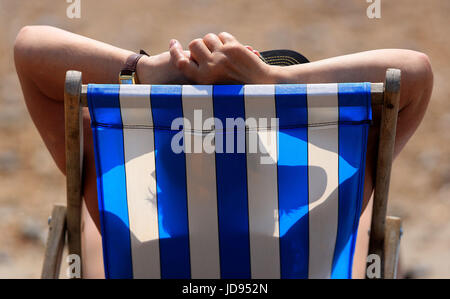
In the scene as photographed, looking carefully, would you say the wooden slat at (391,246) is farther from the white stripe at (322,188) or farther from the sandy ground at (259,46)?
the sandy ground at (259,46)

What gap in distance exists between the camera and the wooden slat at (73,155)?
→ 5.56 ft

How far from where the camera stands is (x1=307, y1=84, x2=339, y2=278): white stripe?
1.76 metres

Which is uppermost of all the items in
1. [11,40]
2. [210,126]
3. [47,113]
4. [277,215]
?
[11,40]

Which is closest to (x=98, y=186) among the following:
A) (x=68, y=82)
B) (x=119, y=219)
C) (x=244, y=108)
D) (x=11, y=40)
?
(x=119, y=219)

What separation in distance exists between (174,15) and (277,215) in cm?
419

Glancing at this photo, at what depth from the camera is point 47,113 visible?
2.04m

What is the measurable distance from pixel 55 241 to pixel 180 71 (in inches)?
23.9

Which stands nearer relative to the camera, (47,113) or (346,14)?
(47,113)

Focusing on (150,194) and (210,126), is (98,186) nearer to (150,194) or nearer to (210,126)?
(150,194)
